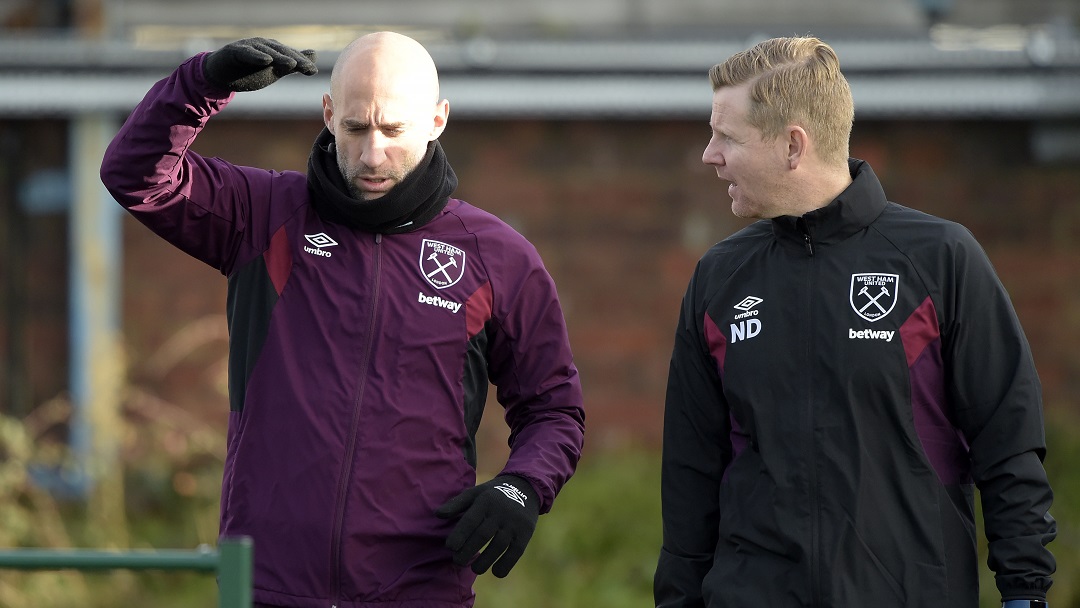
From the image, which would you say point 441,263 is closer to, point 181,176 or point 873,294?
point 181,176

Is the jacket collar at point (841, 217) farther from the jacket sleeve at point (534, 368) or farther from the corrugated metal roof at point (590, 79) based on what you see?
the corrugated metal roof at point (590, 79)

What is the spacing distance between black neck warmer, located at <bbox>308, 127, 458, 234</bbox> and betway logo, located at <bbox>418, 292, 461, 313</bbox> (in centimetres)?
17

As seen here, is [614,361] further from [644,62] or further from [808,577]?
[808,577]

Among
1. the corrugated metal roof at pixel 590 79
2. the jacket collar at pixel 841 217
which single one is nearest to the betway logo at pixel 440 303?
the jacket collar at pixel 841 217

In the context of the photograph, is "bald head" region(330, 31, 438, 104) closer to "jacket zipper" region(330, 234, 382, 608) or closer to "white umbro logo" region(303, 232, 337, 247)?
"white umbro logo" region(303, 232, 337, 247)

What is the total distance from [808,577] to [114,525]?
3.97 meters

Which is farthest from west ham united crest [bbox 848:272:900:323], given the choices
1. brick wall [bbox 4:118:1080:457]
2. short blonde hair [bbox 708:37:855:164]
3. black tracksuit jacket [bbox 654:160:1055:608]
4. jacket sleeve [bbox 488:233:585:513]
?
brick wall [bbox 4:118:1080:457]

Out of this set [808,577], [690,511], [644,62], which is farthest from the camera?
[644,62]

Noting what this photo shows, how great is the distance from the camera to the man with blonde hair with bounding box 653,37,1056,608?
8.76 feet

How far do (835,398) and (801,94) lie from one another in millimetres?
628

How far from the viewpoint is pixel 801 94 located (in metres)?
2.82

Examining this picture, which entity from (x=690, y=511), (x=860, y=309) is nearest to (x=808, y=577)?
(x=690, y=511)

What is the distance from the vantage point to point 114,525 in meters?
5.85

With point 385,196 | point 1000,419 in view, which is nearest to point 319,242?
point 385,196
